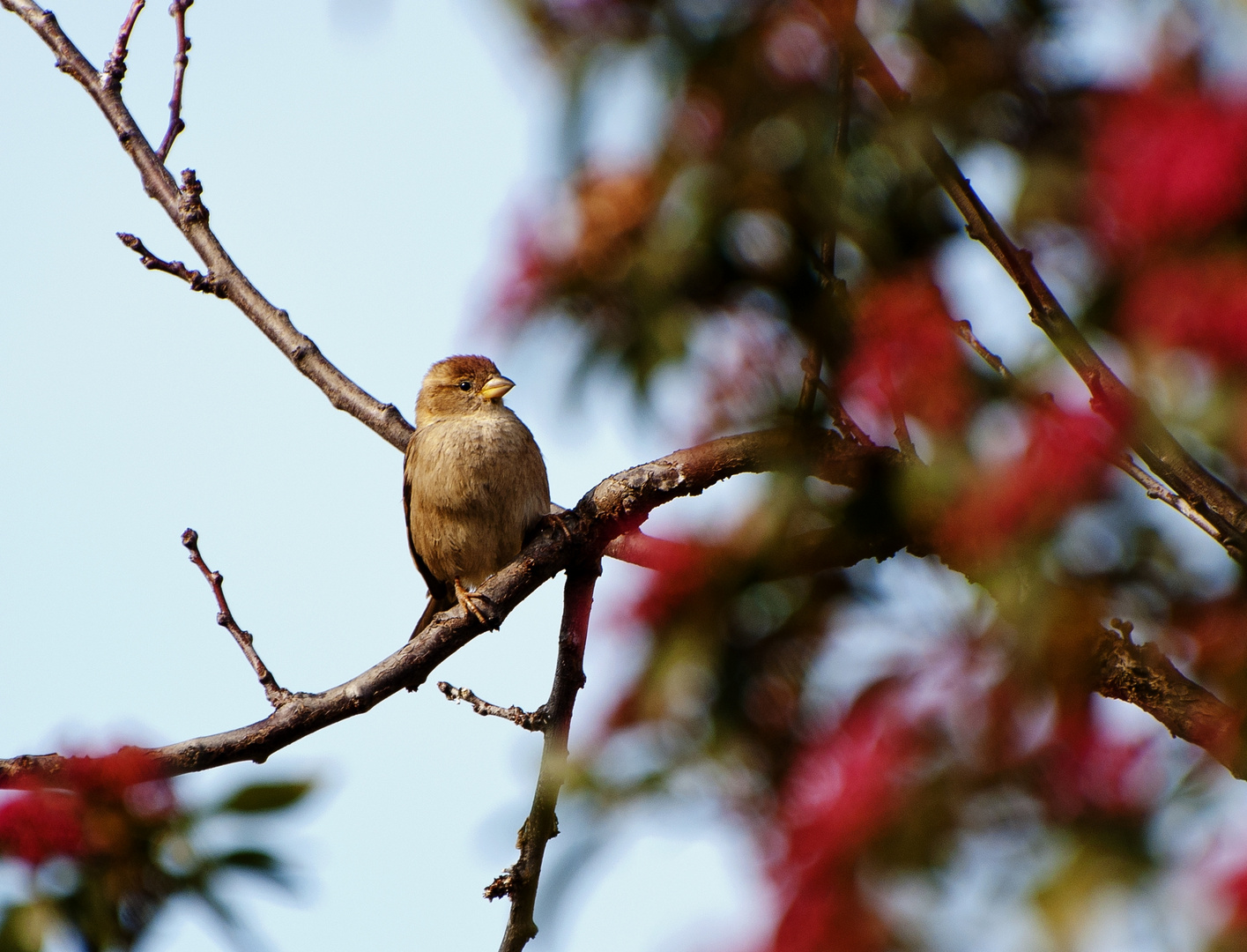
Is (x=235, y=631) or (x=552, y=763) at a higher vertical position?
(x=235, y=631)

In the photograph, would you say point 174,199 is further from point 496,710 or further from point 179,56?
point 496,710

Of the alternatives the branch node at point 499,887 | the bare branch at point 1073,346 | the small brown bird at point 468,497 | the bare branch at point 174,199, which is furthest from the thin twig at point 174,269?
the bare branch at point 1073,346

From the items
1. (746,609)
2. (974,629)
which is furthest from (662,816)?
(974,629)

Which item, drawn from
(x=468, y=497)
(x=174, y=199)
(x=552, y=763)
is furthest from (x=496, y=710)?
(x=174, y=199)

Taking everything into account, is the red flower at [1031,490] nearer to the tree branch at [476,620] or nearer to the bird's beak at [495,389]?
the tree branch at [476,620]

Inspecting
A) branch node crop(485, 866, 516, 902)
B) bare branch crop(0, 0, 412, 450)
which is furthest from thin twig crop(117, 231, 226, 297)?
branch node crop(485, 866, 516, 902)

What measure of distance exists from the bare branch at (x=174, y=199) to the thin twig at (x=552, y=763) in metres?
1.99

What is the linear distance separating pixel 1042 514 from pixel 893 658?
305mm

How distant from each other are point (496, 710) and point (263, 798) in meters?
2.68

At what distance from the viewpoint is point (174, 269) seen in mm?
5016

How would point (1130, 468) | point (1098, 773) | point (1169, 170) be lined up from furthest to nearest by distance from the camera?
1. point (1130, 468)
2. point (1169, 170)
3. point (1098, 773)

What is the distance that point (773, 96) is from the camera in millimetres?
1422

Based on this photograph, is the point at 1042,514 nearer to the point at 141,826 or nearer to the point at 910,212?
the point at 910,212

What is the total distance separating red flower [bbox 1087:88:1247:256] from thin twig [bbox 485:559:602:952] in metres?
2.46
